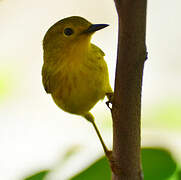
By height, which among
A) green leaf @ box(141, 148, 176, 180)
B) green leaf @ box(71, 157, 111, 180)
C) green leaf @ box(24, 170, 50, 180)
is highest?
green leaf @ box(141, 148, 176, 180)

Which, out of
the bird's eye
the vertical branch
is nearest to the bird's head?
the bird's eye

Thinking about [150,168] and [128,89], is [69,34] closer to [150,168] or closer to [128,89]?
[128,89]

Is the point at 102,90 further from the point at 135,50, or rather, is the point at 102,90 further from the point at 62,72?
the point at 135,50

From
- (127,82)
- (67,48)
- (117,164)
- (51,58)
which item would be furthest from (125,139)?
(51,58)

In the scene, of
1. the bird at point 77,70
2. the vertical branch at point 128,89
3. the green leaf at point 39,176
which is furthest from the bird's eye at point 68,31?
the green leaf at point 39,176

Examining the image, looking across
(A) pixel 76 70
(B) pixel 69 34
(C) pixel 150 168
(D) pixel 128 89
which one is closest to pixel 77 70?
(A) pixel 76 70

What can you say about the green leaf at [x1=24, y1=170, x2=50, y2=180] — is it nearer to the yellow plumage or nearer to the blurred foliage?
the blurred foliage

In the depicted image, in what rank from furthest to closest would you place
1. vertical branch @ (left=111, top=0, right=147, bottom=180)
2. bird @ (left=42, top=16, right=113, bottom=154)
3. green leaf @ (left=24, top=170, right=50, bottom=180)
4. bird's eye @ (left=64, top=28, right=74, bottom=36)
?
1. bird's eye @ (left=64, top=28, right=74, bottom=36)
2. bird @ (left=42, top=16, right=113, bottom=154)
3. green leaf @ (left=24, top=170, right=50, bottom=180)
4. vertical branch @ (left=111, top=0, right=147, bottom=180)
